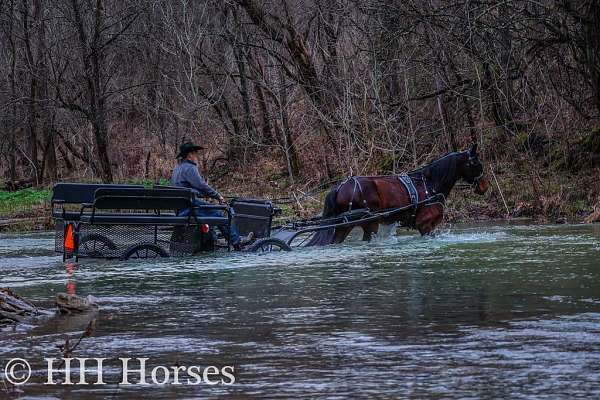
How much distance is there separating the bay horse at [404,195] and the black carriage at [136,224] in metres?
1.74

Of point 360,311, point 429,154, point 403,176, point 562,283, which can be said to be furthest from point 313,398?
point 429,154

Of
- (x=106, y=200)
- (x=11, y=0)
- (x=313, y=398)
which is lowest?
(x=313, y=398)

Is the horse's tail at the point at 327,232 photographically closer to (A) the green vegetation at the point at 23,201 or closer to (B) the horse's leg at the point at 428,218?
A: (B) the horse's leg at the point at 428,218

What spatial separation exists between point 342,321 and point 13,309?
9.47 feet

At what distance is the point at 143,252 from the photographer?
14258 mm

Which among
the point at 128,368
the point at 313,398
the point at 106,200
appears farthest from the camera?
the point at 106,200

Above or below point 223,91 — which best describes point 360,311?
below

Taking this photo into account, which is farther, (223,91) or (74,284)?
(223,91)

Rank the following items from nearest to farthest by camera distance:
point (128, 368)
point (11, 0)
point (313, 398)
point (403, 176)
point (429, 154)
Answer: point (313, 398) → point (128, 368) → point (403, 176) → point (429, 154) → point (11, 0)

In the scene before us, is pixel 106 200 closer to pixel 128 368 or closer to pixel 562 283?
pixel 562 283

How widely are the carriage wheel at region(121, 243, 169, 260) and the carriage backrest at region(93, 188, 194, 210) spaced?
1.75 ft

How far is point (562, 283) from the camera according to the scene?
1113 cm

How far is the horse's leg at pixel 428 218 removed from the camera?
17.1 meters

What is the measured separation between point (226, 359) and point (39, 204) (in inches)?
900
